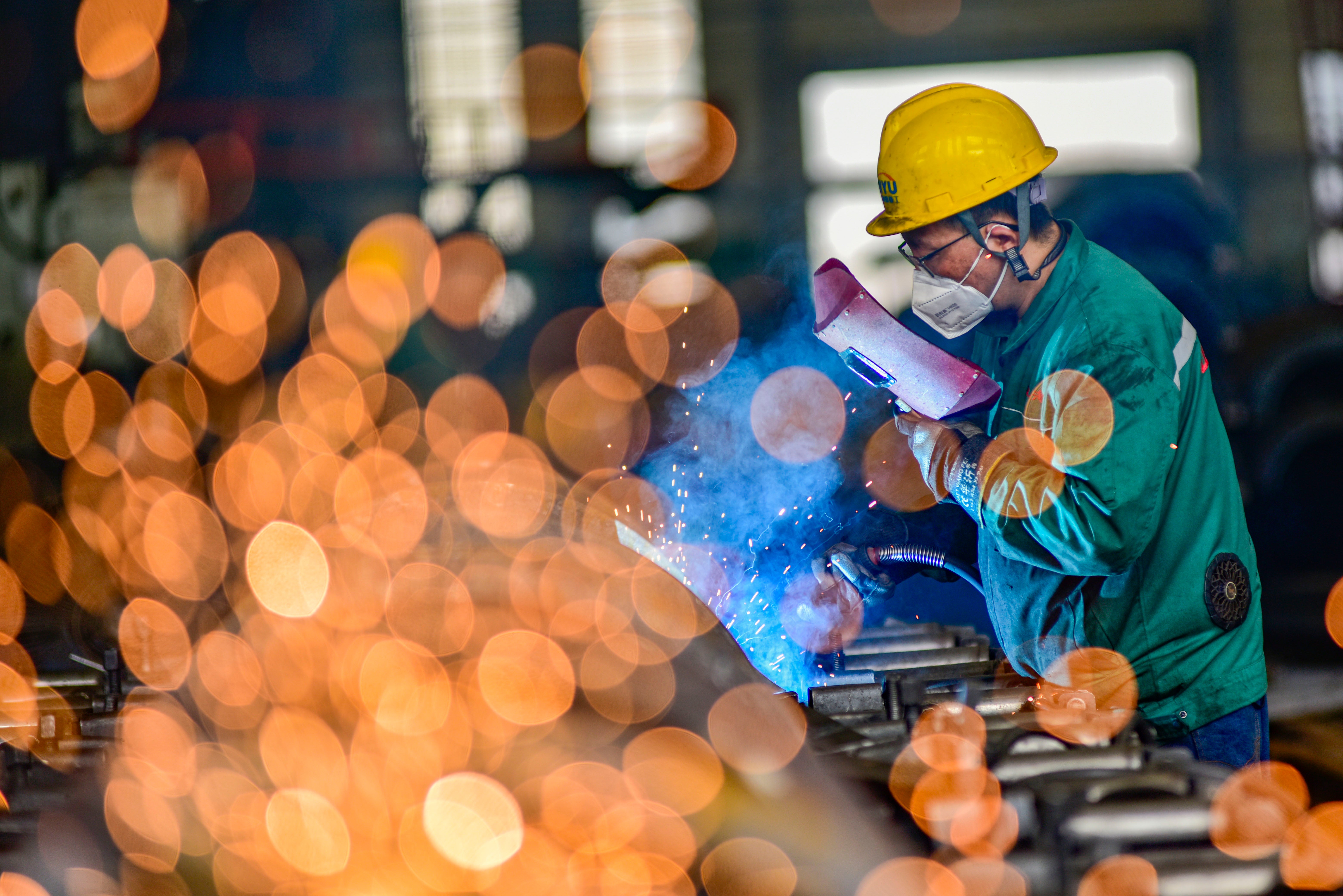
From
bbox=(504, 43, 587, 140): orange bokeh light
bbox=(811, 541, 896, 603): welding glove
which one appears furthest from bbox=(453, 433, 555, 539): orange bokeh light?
bbox=(504, 43, 587, 140): orange bokeh light

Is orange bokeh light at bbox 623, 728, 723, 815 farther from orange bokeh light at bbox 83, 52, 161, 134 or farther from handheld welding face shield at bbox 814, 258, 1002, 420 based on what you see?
orange bokeh light at bbox 83, 52, 161, 134

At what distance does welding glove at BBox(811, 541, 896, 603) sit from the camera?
1994mm

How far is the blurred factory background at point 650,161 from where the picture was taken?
18.2 feet

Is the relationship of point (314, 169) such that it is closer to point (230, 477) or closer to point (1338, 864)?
point (230, 477)

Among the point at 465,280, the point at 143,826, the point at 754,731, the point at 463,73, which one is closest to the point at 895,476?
the point at 754,731

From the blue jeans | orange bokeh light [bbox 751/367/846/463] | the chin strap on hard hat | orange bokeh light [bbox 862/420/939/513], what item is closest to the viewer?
the blue jeans

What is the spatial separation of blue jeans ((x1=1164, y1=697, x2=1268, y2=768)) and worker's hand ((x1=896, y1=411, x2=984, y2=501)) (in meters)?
0.56

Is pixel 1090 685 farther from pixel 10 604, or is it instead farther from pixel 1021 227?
pixel 10 604

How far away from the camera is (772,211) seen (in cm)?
887

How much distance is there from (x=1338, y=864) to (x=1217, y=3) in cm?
1008

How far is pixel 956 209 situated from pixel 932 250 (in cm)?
9

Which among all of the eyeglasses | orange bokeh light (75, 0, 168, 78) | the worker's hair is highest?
orange bokeh light (75, 0, 168, 78)

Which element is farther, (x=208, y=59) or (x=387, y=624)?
(x=208, y=59)

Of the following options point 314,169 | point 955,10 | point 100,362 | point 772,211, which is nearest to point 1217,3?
point 955,10
